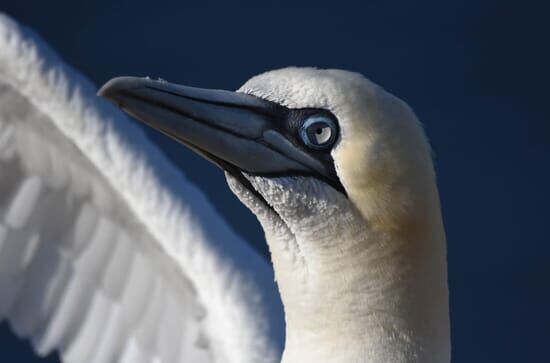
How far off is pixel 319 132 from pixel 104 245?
2.47 metres

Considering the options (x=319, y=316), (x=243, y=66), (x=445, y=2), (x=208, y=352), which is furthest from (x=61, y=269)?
(x=445, y=2)

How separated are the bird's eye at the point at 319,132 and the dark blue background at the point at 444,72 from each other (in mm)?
4934

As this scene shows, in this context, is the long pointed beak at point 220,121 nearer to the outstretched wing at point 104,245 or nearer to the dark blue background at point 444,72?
the outstretched wing at point 104,245

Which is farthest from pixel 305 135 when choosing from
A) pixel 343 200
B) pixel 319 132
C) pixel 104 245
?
pixel 104 245

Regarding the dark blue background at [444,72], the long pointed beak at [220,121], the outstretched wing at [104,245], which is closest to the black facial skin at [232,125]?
the long pointed beak at [220,121]

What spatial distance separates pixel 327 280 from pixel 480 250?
529 cm

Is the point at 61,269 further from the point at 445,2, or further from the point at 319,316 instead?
the point at 445,2

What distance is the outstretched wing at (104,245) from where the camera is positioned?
5141 mm

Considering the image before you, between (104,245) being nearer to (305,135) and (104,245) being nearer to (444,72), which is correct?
(305,135)

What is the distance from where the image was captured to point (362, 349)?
10.3 feet

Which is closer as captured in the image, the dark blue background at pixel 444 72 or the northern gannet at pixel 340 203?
the northern gannet at pixel 340 203

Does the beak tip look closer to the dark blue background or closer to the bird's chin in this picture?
the bird's chin

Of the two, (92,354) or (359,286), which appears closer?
(359,286)

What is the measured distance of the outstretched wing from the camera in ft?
16.9
